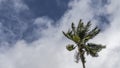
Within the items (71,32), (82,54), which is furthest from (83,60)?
(71,32)

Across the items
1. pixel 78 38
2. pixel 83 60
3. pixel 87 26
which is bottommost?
pixel 83 60

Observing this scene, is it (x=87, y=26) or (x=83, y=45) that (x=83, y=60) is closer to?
(x=83, y=45)

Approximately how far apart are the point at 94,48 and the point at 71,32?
4863mm

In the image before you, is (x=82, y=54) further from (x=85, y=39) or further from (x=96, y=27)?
(x=96, y=27)

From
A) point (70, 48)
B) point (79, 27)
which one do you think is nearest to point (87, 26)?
point (79, 27)

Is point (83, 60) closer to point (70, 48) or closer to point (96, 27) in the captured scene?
point (70, 48)

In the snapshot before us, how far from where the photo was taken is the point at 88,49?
163 ft

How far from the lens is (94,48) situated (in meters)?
51.1

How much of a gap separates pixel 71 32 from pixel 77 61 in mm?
5036

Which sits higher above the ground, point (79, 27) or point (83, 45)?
point (79, 27)

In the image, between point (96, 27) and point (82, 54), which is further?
point (96, 27)

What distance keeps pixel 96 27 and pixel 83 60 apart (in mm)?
6924

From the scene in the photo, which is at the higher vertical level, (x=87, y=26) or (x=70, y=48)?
(x=87, y=26)

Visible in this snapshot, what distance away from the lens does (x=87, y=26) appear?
168ft
